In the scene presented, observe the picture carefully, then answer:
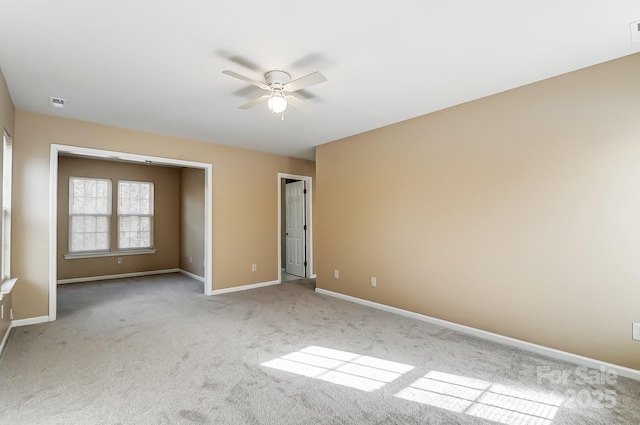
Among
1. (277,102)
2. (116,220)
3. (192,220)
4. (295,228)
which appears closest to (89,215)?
(116,220)

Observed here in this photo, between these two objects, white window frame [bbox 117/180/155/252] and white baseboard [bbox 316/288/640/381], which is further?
white window frame [bbox 117/180/155/252]

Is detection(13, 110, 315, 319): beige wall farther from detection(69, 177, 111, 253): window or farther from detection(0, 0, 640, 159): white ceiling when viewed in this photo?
detection(69, 177, 111, 253): window

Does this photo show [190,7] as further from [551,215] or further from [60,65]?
[551,215]

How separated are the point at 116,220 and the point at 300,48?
6.05 m

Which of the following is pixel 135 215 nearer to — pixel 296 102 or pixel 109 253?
pixel 109 253

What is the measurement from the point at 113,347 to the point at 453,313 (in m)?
3.58

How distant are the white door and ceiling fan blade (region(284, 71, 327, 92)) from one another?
3.90 meters

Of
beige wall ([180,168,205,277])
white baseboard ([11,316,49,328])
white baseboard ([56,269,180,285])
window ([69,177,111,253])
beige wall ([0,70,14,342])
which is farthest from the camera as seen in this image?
beige wall ([180,168,205,277])

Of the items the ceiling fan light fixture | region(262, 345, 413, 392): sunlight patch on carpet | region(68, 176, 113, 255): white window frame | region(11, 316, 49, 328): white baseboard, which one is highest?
the ceiling fan light fixture

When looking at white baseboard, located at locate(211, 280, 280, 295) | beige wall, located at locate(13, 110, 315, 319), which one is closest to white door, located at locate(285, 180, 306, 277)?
beige wall, located at locate(13, 110, 315, 319)

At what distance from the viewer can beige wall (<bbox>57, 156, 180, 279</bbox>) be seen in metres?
5.95

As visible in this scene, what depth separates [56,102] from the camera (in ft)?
11.0

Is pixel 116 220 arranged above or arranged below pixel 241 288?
above

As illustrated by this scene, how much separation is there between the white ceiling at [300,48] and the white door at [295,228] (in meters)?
3.21
